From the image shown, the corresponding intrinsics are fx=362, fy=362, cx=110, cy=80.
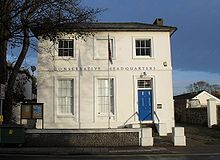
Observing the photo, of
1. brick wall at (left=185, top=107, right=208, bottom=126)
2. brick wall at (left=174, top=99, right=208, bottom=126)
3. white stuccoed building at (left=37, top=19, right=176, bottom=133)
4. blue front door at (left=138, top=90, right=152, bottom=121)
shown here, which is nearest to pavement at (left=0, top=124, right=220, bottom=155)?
blue front door at (left=138, top=90, right=152, bottom=121)

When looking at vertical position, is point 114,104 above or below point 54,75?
below

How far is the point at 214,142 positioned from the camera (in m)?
21.0

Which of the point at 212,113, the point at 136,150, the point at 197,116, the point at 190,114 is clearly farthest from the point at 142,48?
the point at 190,114

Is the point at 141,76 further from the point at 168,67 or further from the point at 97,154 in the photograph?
the point at 97,154

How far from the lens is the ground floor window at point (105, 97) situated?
25.0 metres

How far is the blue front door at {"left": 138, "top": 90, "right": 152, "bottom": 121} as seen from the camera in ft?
81.6

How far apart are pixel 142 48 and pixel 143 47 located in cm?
10

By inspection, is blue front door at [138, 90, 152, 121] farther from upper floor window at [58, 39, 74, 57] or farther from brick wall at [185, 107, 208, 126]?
brick wall at [185, 107, 208, 126]

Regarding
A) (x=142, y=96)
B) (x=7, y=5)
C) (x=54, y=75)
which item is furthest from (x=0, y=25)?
(x=142, y=96)

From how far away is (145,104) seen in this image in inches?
981

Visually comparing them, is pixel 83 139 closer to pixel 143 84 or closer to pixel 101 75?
pixel 101 75

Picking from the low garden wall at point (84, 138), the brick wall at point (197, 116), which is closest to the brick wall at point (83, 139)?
the low garden wall at point (84, 138)

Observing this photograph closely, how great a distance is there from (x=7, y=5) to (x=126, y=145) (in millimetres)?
9421

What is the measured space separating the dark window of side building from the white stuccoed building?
80mm
